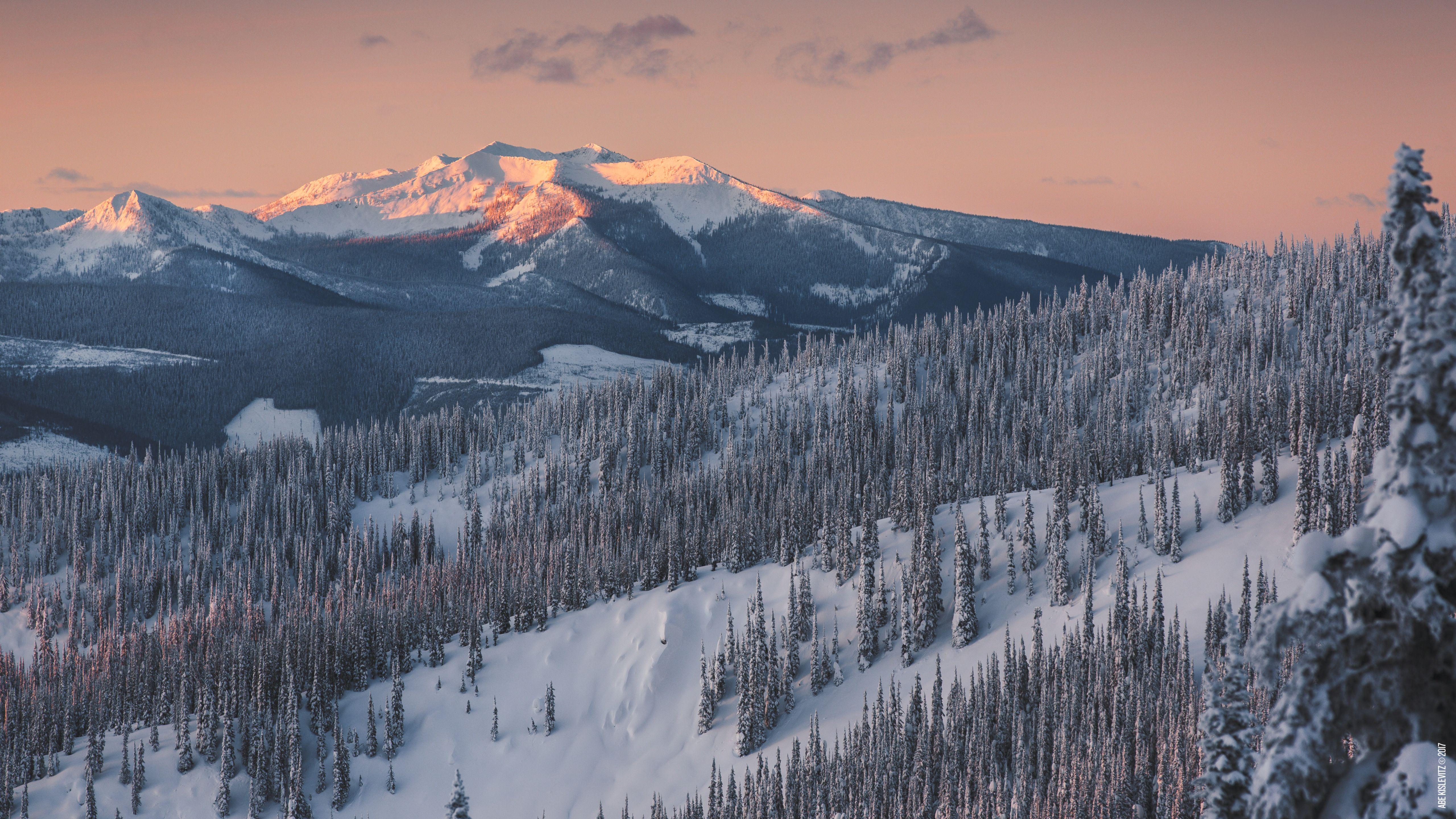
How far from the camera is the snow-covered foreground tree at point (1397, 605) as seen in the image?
53.0 feet

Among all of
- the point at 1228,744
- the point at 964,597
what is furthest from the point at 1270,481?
the point at 1228,744

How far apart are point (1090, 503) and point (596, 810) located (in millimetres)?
93036

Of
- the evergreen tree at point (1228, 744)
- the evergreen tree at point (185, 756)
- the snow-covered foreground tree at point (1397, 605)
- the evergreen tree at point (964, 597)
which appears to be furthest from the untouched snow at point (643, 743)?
the snow-covered foreground tree at point (1397, 605)

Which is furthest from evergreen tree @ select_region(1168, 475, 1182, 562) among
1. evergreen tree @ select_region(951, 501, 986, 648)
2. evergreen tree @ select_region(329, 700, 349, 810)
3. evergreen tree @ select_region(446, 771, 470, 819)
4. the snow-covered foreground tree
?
the snow-covered foreground tree

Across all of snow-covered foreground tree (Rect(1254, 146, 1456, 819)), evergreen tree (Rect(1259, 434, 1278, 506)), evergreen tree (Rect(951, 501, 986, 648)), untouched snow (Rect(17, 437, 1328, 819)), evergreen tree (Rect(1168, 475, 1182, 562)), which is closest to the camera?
snow-covered foreground tree (Rect(1254, 146, 1456, 819))

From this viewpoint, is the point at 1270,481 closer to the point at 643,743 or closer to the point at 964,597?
the point at 964,597

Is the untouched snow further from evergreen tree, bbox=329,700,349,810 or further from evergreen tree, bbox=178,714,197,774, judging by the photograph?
evergreen tree, bbox=329,700,349,810

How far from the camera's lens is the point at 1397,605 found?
53.2 ft

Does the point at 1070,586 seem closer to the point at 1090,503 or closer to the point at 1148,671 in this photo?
the point at 1090,503

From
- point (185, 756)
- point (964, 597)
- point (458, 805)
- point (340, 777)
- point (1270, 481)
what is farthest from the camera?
point (1270, 481)

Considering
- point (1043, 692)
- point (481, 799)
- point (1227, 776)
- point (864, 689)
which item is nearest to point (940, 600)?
point (864, 689)

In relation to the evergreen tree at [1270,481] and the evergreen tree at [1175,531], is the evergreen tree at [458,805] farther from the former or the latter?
the evergreen tree at [1270,481]

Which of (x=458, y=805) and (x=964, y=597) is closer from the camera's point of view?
(x=458, y=805)

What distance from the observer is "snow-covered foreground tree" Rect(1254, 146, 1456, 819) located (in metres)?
16.1
